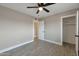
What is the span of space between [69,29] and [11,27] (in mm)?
3887

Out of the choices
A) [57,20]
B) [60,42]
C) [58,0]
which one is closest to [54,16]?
[57,20]

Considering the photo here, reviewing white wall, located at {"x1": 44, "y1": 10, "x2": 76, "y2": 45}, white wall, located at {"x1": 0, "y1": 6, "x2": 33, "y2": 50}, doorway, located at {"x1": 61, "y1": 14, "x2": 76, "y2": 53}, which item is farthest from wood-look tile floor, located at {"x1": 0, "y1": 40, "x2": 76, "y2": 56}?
white wall, located at {"x1": 44, "y1": 10, "x2": 76, "y2": 45}

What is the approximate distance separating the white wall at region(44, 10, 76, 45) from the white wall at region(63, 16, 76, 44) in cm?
64

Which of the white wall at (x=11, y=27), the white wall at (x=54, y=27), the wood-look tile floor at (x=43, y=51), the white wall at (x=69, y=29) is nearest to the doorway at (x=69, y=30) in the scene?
the white wall at (x=69, y=29)

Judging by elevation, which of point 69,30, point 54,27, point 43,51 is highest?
point 54,27

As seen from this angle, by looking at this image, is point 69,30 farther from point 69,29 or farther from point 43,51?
point 43,51

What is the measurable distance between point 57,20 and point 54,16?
1.64 feet

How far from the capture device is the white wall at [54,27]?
18.2ft

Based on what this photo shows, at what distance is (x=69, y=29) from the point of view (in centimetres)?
574

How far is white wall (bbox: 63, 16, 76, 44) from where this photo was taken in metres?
5.47

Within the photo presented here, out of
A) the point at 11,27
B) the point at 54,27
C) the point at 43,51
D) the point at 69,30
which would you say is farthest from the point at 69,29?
the point at 11,27

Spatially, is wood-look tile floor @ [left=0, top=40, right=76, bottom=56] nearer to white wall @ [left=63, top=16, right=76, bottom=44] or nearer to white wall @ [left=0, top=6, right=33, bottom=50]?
white wall @ [left=0, top=6, right=33, bottom=50]

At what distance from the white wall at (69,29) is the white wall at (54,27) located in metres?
0.64

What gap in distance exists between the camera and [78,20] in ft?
11.2
